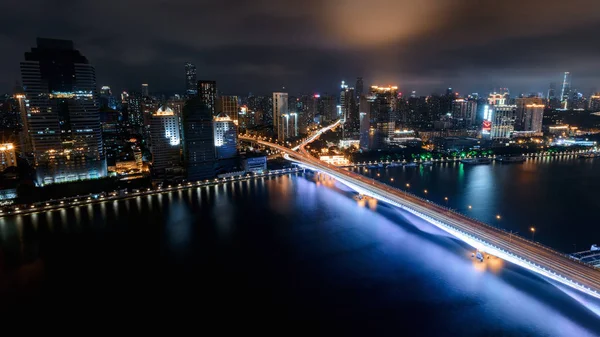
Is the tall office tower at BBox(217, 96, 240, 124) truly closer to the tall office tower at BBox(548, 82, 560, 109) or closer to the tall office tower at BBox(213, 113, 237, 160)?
the tall office tower at BBox(213, 113, 237, 160)

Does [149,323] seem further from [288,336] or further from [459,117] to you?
[459,117]

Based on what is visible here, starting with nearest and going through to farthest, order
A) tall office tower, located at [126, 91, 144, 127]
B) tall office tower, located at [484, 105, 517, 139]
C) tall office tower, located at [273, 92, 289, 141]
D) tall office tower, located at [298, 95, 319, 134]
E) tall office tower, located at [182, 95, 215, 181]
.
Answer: tall office tower, located at [182, 95, 215, 181] → tall office tower, located at [484, 105, 517, 139] → tall office tower, located at [273, 92, 289, 141] → tall office tower, located at [126, 91, 144, 127] → tall office tower, located at [298, 95, 319, 134]

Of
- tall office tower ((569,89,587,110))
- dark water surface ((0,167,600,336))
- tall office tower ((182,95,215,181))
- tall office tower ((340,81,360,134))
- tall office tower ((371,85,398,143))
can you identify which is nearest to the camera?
dark water surface ((0,167,600,336))

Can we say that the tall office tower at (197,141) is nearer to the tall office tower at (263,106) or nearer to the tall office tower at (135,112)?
the tall office tower at (135,112)

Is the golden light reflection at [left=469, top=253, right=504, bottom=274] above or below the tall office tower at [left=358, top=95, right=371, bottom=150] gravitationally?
below

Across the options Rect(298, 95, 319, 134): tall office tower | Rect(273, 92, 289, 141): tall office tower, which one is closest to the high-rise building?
Rect(273, 92, 289, 141): tall office tower

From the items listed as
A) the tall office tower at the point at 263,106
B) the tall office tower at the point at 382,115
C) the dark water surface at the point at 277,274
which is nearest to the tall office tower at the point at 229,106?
the tall office tower at the point at 263,106

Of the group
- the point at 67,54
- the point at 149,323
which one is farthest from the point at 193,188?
the point at 149,323
